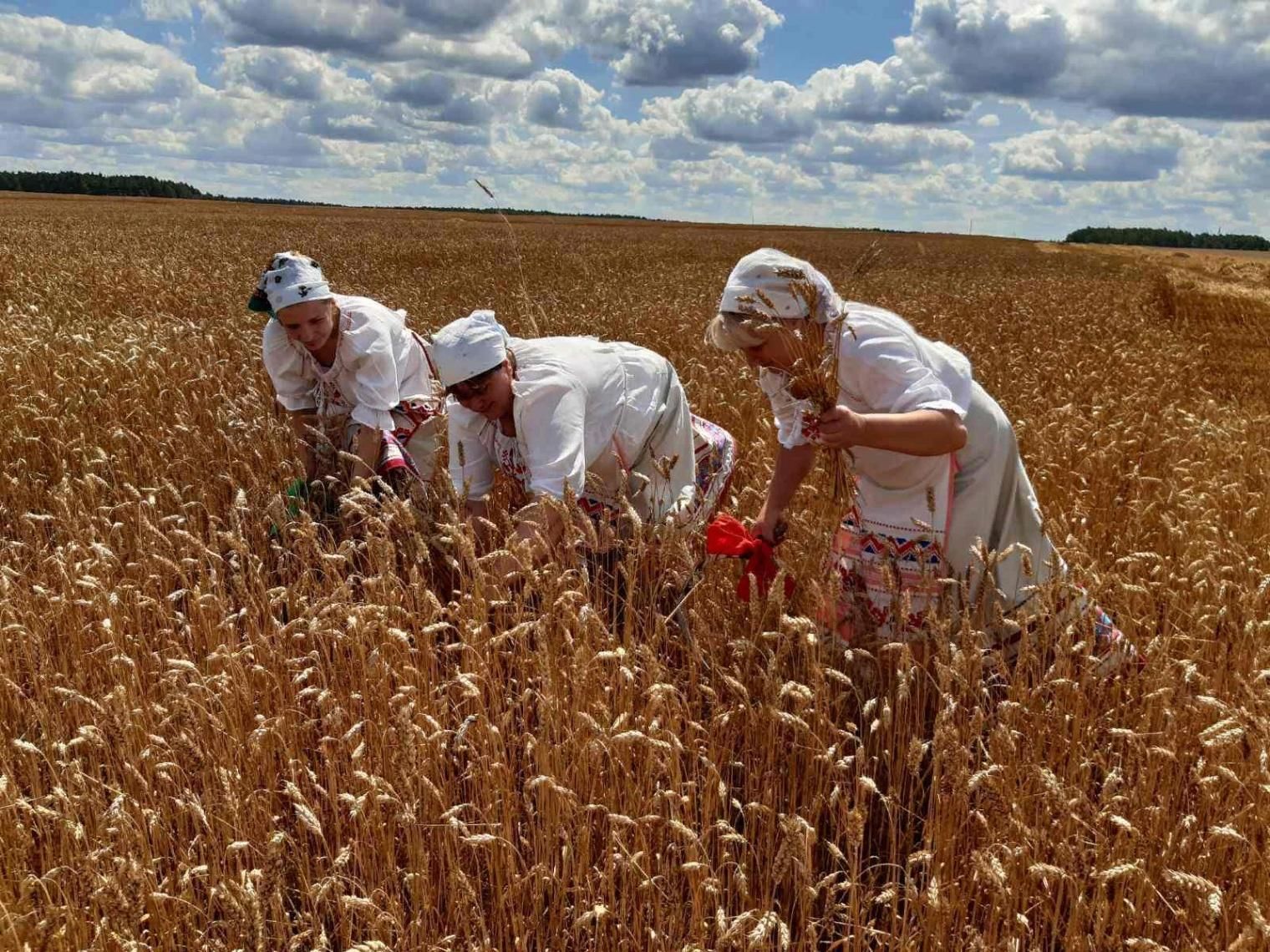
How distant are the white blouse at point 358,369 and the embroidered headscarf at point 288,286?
0.28 metres

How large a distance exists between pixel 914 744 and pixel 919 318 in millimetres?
10443

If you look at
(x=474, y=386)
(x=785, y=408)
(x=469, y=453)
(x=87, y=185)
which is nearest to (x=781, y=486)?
(x=785, y=408)

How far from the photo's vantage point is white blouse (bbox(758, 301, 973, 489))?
2.54 meters

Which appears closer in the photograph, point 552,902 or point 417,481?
point 552,902

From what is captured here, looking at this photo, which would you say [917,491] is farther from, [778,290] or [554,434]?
[554,434]

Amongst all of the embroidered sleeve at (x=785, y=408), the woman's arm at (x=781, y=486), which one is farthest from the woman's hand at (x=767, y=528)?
the embroidered sleeve at (x=785, y=408)

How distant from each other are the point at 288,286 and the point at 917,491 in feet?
9.17

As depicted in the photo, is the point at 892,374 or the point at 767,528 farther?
the point at 767,528

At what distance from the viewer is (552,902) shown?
2000 millimetres

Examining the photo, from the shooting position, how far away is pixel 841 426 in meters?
2.36

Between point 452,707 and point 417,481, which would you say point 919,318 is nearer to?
point 417,481

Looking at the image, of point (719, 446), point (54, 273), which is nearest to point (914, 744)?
point (719, 446)

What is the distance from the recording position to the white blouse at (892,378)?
Answer: 100 inches

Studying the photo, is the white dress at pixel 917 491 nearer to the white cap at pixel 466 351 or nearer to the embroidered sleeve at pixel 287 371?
the white cap at pixel 466 351
